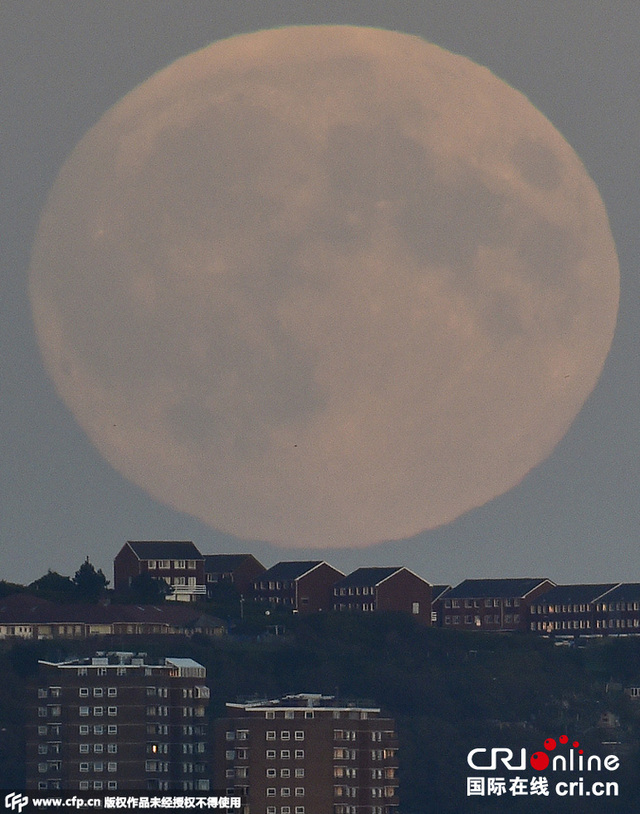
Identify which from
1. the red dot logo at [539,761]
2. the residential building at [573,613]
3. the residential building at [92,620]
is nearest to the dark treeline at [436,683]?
the red dot logo at [539,761]

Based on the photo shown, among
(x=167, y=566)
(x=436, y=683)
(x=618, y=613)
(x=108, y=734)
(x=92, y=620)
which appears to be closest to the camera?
(x=108, y=734)

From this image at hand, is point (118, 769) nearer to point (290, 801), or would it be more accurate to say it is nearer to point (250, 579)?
point (290, 801)

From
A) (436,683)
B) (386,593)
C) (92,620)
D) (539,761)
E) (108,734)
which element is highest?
(386,593)

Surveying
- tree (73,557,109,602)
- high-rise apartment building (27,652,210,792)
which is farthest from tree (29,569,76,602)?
high-rise apartment building (27,652,210,792)

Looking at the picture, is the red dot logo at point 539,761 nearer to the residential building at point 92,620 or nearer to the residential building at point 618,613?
the residential building at point 92,620

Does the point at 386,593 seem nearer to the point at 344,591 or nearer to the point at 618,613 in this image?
the point at 344,591

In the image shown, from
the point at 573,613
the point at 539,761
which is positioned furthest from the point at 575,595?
the point at 539,761
